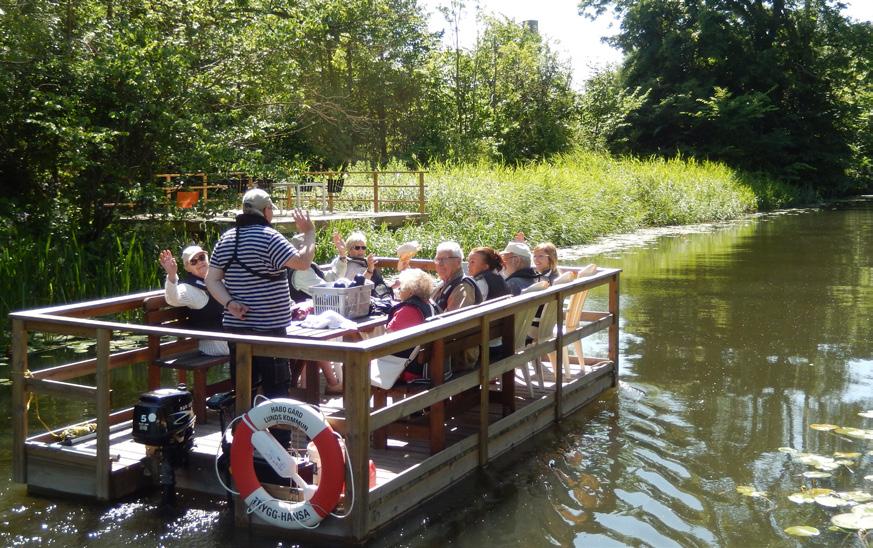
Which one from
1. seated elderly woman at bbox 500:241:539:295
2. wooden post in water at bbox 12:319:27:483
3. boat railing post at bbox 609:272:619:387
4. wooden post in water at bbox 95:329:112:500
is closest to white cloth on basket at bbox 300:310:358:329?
wooden post in water at bbox 95:329:112:500

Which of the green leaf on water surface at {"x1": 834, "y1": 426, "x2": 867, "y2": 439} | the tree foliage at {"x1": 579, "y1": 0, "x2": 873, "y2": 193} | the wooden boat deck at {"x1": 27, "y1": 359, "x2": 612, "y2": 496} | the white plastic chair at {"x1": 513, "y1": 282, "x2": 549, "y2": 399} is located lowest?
the green leaf on water surface at {"x1": 834, "y1": 426, "x2": 867, "y2": 439}

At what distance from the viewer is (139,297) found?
671 cm

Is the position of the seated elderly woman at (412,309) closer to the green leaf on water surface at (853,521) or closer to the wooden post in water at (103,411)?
the wooden post in water at (103,411)

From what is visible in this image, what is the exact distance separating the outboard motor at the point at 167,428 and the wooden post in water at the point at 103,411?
174 millimetres

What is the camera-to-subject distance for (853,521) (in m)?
5.39

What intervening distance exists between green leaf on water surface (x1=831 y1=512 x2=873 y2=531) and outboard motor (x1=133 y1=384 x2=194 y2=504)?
12.1 ft

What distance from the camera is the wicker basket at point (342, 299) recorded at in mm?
6930

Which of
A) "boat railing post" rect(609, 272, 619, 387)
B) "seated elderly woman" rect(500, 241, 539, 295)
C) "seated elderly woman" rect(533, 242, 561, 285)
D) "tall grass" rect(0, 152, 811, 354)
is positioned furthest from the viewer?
"tall grass" rect(0, 152, 811, 354)

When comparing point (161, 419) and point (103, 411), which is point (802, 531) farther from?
point (103, 411)

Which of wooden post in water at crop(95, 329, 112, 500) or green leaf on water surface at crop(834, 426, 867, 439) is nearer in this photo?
wooden post in water at crop(95, 329, 112, 500)

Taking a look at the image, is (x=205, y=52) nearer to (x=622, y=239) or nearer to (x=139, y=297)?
(x=139, y=297)

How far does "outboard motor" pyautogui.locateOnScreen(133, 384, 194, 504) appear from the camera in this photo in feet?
17.7

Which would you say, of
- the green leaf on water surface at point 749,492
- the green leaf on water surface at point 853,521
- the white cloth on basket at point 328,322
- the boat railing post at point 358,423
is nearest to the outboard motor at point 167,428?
the white cloth on basket at point 328,322

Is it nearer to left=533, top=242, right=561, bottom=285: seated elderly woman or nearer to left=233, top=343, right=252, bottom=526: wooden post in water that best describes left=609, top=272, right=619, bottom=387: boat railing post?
left=533, top=242, right=561, bottom=285: seated elderly woman
